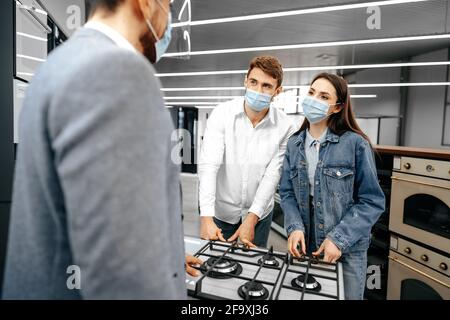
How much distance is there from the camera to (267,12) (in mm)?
4051

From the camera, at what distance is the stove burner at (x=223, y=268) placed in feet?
3.24

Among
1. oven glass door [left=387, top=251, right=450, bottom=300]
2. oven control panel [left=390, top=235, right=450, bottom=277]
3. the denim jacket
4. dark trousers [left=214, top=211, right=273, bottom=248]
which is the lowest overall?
oven glass door [left=387, top=251, right=450, bottom=300]

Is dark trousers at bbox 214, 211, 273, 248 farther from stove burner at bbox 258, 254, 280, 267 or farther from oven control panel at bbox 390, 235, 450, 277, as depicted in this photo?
oven control panel at bbox 390, 235, 450, 277

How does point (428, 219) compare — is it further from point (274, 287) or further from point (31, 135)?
point (31, 135)

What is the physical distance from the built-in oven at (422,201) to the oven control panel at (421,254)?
44mm

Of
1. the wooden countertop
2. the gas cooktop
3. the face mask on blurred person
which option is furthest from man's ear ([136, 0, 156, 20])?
the wooden countertop

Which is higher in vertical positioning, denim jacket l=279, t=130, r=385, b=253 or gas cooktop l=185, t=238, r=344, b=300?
denim jacket l=279, t=130, r=385, b=253

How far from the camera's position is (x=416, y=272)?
1983mm

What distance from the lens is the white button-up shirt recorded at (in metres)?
1.78

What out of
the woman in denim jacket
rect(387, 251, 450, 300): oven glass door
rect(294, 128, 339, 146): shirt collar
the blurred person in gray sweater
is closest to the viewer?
the blurred person in gray sweater

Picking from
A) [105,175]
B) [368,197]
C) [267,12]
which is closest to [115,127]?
[105,175]

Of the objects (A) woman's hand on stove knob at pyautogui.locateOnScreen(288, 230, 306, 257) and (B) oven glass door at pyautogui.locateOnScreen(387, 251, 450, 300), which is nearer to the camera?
(A) woman's hand on stove knob at pyautogui.locateOnScreen(288, 230, 306, 257)

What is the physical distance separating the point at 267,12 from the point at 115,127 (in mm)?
4168

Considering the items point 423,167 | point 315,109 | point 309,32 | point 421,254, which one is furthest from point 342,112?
point 309,32
